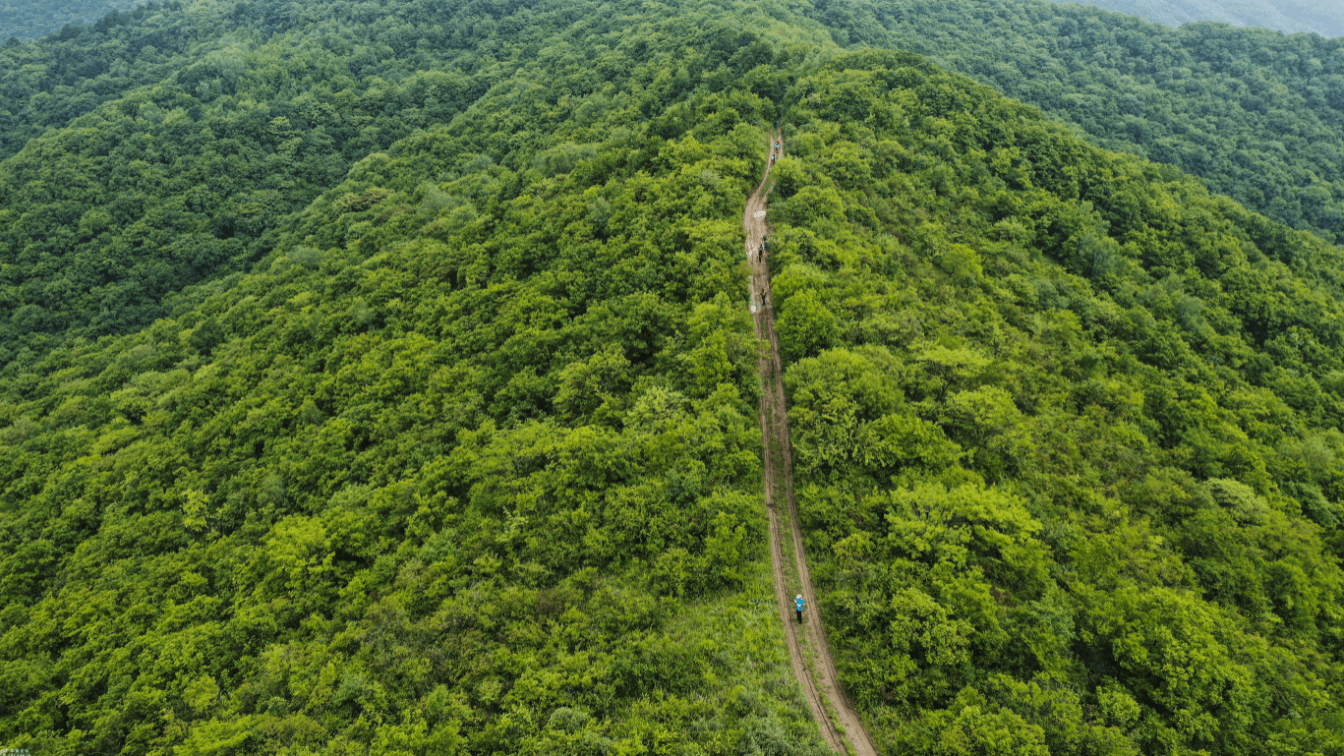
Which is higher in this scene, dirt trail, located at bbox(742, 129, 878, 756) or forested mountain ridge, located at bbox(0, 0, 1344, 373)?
forested mountain ridge, located at bbox(0, 0, 1344, 373)

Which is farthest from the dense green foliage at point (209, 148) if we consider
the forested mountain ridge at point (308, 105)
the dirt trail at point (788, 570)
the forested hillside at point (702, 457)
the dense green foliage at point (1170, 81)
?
the dense green foliage at point (1170, 81)

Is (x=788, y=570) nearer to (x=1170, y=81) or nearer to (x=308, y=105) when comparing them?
(x=308, y=105)

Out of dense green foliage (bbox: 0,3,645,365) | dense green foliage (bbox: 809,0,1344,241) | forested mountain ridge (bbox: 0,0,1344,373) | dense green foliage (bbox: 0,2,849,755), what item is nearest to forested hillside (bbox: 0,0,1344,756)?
dense green foliage (bbox: 0,2,849,755)

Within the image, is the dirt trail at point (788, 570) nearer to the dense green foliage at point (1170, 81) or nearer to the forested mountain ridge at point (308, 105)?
the forested mountain ridge at point (308, 105)

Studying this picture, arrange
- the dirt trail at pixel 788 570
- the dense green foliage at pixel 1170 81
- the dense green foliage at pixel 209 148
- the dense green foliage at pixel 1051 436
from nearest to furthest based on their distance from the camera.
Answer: the dirt trail at pixel 788 570 → the dense green foliage at pixel 1051 436 → the dense green foliage at pixel 209 148 → the dense green foliage at pixel 1170 81

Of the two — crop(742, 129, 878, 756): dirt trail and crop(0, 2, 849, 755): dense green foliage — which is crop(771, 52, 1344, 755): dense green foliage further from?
crop(0, 2, 849, 755): dense green foliage

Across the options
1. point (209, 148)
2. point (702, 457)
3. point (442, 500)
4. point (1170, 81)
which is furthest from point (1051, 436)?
point (209, 148)
